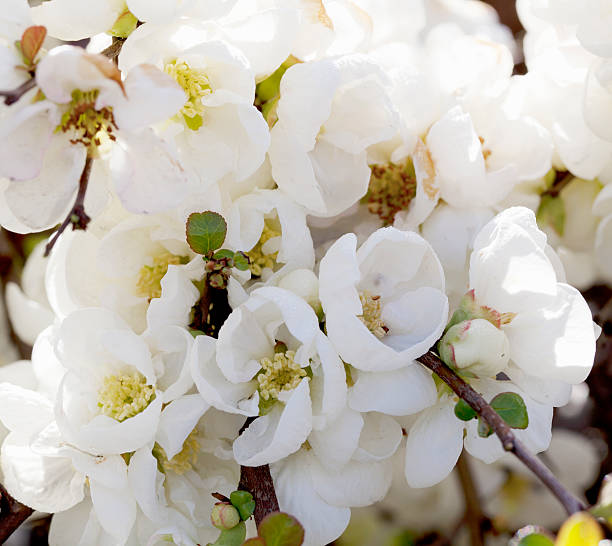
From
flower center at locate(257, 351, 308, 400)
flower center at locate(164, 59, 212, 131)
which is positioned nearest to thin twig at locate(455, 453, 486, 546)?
flower center at locate(257, 351, 308, 400)

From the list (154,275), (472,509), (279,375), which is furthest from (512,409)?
(472,509)

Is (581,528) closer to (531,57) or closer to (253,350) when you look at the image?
(253,350)

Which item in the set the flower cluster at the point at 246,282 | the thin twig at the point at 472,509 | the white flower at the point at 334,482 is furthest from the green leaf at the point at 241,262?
the thin twig at the point at 472,509

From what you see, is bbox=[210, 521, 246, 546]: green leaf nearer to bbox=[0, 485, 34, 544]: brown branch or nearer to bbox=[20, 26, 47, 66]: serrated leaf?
bbox=[0, 485, 34, 544]: brown branch

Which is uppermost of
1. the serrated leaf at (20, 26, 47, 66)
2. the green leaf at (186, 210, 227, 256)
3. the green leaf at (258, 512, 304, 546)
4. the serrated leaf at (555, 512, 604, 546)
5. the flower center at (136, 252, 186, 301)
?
the serrated leaf at (20, 26, 47, 66)

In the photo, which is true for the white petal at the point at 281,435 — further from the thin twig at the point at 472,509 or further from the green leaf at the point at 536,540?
the thin twig at the point at 472,509

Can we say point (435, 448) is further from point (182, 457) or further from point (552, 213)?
point (552, 213)
